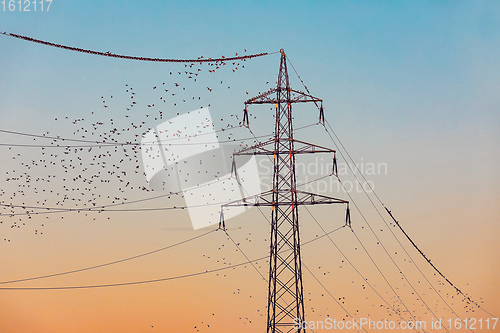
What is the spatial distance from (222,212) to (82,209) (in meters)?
6.74

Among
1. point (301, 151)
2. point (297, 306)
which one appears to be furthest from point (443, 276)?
point (301, 151)

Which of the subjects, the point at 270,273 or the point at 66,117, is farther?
the point at 66,117

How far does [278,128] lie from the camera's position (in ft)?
61.5

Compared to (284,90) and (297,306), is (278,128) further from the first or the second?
(297,306)

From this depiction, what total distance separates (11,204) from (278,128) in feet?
36.3

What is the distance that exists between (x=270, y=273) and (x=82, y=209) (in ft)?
26.8

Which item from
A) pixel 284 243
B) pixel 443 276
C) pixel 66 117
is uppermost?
pixel 66 117

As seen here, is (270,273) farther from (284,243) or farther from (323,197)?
(323,197)

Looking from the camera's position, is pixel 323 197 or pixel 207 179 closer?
pixel 323 197

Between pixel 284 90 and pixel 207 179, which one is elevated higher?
pixel 284 90

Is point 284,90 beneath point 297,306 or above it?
above

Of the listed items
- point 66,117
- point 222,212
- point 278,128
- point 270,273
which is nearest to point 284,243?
point 270,273

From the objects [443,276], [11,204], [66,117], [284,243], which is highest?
[66,117]

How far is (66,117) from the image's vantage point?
878 inches
